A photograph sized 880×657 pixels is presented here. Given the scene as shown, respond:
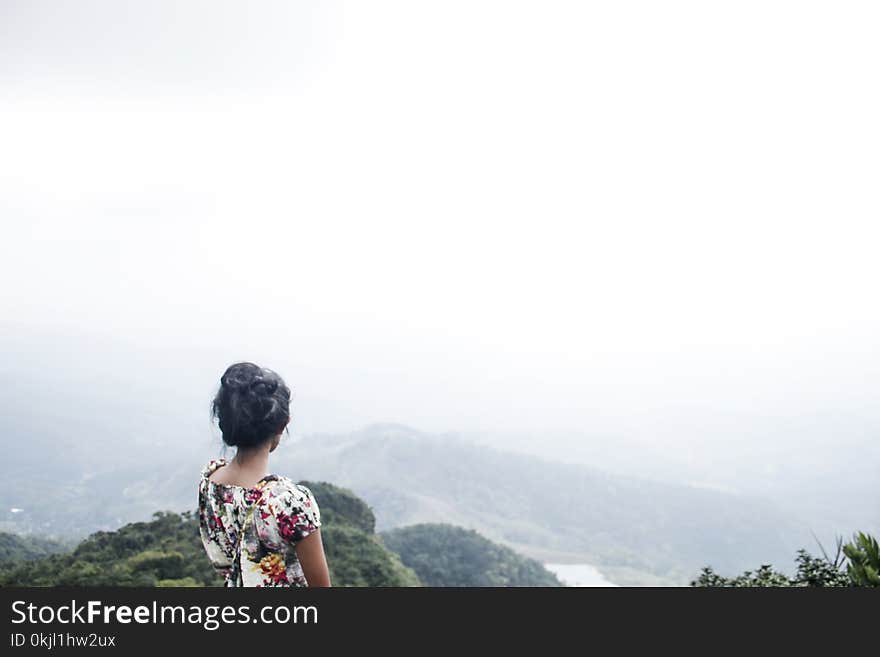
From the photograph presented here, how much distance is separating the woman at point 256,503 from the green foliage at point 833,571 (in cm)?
338

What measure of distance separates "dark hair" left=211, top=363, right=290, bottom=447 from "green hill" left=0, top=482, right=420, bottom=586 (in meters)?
9.17

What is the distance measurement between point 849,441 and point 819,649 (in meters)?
140

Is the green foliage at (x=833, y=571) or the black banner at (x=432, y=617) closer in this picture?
the black banner at (x=432, y=617)

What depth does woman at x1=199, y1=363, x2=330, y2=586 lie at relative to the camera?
1618 mm

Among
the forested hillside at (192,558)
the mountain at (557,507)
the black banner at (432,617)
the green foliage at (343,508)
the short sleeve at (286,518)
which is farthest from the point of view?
the mountain at (557,507)

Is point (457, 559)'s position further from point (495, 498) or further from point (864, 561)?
point (495, 498)

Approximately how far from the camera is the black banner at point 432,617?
73.0 inches

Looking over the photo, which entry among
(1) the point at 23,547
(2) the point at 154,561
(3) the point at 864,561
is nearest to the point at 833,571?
(3) the point at 864,561

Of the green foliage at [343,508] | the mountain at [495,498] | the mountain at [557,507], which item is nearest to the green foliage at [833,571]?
the green foliage at [343,508]

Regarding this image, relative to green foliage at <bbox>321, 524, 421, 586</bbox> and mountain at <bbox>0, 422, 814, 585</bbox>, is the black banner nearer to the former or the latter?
green foliage at <bbox>321, 524, 421, 586</bbox>

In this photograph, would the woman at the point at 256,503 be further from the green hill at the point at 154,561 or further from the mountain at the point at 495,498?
the mountain at the point at 495,498

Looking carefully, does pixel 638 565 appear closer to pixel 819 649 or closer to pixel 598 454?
pixel 598 454

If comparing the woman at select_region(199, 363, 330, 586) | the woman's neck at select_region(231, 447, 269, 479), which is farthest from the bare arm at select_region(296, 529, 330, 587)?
the woman's neck at select_region(231, 447, 269, 479)

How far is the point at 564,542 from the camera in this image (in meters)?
83.4
